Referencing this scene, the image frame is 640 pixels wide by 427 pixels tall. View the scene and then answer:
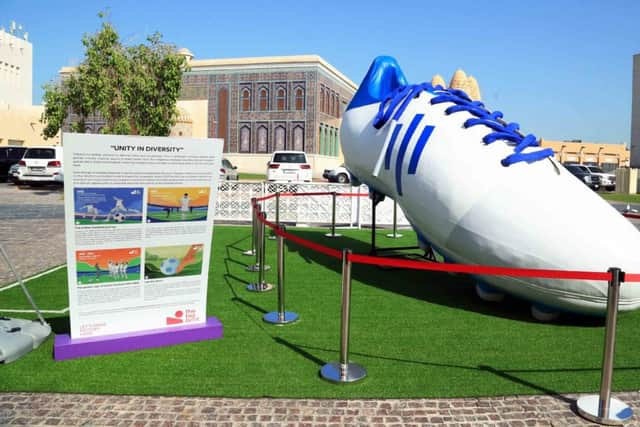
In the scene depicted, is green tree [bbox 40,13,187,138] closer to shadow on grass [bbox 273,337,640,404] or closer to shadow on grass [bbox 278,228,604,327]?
shadow on grass [bbox 278,228,604,327]

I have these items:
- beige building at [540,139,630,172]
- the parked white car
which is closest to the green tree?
the parked white car

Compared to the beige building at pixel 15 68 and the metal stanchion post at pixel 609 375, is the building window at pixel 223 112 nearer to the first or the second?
the beige building at pixel 15 68

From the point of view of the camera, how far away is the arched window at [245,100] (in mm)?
53656

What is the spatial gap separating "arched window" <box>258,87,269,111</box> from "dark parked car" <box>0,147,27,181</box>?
27.4 meters

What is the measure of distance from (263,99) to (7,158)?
28197mm

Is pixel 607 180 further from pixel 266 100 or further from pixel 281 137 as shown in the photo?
pixel 266 100

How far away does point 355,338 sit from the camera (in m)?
4.88

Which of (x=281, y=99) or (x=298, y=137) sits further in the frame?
(x=298, y=137)

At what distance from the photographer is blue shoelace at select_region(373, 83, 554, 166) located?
5266mm

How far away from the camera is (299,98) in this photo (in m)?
51.9

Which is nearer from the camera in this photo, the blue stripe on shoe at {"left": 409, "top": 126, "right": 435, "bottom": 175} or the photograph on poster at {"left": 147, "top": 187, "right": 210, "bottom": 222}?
the photograph on poster at {"left": 147, "top": 187, "right": 210, "bottom": 222}

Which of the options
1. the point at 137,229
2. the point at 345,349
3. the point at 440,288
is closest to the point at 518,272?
the point at 345,349

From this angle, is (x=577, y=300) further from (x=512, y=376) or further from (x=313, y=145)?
(x=313, y=145)

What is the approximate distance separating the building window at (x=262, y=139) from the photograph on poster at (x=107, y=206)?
164 ft
